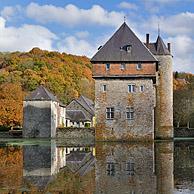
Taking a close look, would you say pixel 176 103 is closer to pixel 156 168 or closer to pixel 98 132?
pixel 98 132

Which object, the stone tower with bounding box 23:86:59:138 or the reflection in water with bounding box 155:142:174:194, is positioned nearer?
the reflection in water with bounding box 155:142:174:194

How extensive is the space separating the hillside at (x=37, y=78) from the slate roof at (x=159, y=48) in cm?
2418

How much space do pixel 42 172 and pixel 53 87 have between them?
2437 inches

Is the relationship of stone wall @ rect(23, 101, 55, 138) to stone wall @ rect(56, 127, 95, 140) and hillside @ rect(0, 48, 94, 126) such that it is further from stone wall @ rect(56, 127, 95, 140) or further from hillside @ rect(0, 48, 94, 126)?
hillside @ rect(0, 48, 94, 126)

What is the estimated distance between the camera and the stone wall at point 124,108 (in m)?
37.9

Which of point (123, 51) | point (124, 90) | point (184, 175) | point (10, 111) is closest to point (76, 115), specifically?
point (10, 111)

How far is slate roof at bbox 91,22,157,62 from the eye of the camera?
3778cm

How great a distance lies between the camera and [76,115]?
216 feet

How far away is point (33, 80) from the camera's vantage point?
2904 inches

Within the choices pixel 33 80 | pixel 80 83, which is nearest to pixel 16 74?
pixel 33 80

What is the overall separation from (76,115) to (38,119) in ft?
58.8

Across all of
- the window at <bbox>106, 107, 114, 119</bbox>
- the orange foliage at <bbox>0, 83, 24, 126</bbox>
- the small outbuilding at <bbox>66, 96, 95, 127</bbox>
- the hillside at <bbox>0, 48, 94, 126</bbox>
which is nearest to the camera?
the window at <bbox>106, 107, 114, 119</bbox>

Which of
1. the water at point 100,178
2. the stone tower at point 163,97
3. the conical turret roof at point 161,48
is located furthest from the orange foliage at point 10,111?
the water at point 100,178

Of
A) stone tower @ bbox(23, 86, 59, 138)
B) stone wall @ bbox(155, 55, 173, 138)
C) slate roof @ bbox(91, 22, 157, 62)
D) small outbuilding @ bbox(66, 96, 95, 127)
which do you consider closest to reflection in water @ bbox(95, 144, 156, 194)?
slate roof @ bbox(91, 22, 157, 62)
